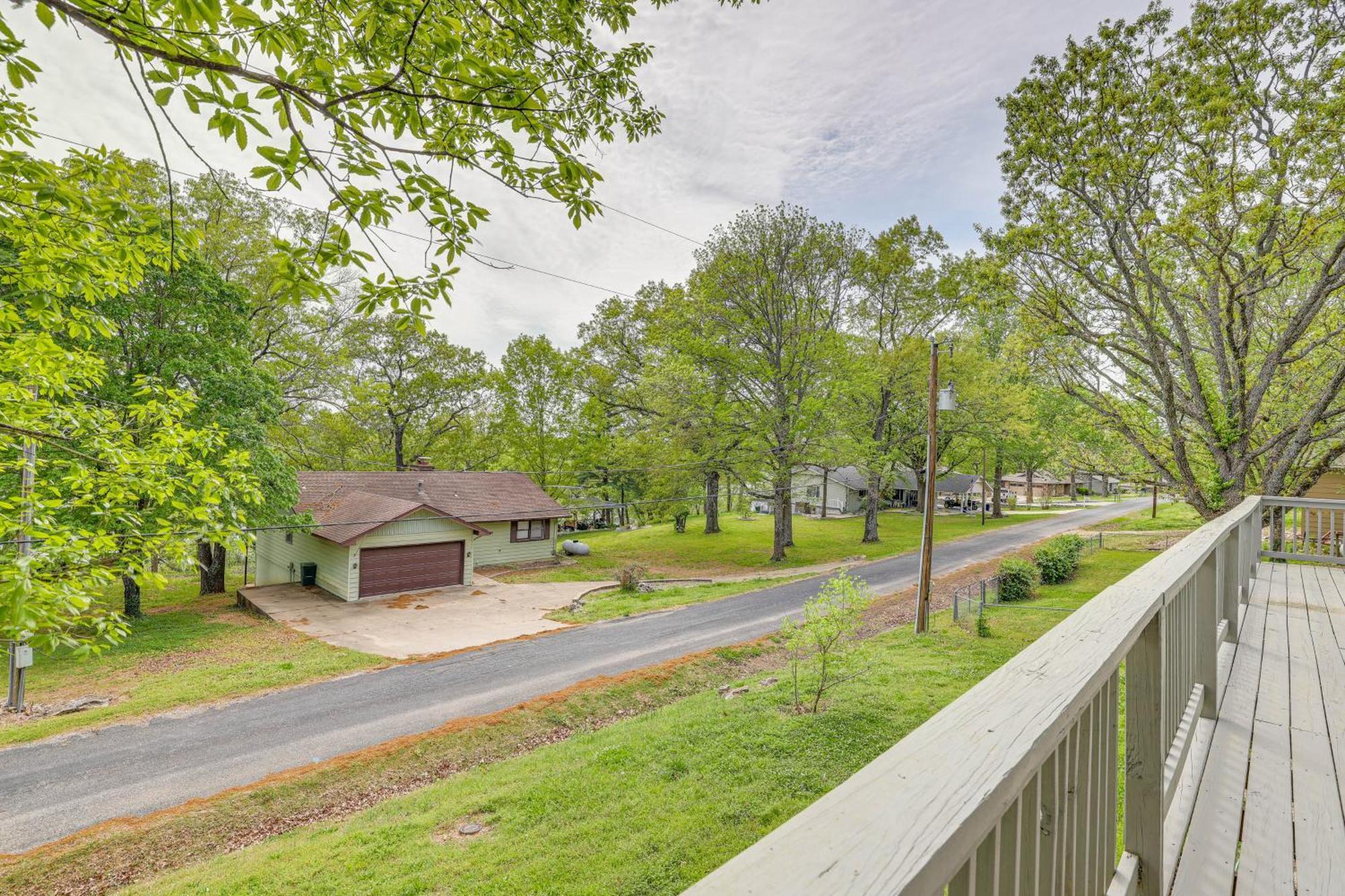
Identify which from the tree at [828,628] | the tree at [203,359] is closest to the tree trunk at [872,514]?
the tree at [828,628]

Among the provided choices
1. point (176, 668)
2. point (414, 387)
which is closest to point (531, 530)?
point (414, 387)

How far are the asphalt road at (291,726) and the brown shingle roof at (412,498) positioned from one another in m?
6.72

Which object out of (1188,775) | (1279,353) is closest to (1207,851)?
(1188,775)

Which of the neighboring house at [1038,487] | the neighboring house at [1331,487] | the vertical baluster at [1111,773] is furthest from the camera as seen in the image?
the neighboring house at [1038,487]

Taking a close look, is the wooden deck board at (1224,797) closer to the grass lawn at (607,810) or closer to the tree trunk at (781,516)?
the grass lawn at (607,810)

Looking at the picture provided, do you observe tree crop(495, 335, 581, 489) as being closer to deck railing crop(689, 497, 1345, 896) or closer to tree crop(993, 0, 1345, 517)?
tree crop(993, 0, 1345, 517)

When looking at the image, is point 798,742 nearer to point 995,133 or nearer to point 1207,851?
point 1207,851

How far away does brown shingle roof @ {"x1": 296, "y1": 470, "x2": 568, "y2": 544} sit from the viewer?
16047mm

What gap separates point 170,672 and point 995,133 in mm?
17059

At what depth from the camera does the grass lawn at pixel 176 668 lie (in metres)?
8.09

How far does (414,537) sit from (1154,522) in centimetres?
3097

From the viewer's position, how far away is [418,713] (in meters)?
7.88

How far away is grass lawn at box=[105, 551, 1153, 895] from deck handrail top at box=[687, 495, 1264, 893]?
3970 millimetres

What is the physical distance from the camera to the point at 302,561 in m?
17.0
